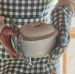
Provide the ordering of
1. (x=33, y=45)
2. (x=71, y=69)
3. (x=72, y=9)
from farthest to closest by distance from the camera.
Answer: (x=71, y=69), (x=72, y=9), (x=33, y=45)

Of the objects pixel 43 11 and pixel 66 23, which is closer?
pixel 66 23

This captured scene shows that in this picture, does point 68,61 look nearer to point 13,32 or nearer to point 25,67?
point 25,67

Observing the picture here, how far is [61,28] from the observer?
59cm

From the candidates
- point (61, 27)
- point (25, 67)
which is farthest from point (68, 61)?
point (61, 27)

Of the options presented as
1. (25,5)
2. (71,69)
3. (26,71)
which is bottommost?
(71,69)

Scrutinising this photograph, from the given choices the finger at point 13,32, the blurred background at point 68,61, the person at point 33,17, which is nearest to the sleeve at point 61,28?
the person at point 33,17

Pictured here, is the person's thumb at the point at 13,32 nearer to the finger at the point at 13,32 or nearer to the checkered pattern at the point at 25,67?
the finger at the point at 13,32

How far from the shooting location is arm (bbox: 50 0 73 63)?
0.56m

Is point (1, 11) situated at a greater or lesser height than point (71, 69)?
greater

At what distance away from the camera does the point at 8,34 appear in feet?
1.82

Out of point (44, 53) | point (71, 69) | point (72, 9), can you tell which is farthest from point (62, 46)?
point (71, 69)

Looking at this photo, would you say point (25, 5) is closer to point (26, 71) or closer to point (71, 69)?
point (26, 71)

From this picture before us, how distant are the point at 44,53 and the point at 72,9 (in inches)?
8.7

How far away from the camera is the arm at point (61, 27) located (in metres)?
0.56
